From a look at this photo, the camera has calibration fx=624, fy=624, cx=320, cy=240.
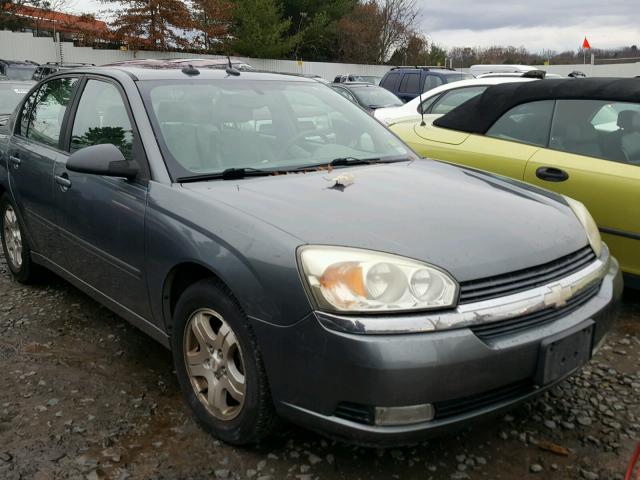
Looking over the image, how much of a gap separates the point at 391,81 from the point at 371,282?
1591cm

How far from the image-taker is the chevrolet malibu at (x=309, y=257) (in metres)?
2.13

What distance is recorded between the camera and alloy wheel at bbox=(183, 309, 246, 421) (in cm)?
252

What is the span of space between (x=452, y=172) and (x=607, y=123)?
5.37ft

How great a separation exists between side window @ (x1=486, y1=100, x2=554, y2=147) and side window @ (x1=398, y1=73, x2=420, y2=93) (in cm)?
1211

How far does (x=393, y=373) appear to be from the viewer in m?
2.04

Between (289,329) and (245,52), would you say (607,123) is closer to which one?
(289,329)

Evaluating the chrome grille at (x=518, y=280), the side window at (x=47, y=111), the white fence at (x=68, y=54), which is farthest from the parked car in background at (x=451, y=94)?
the white fence at (x=68, y=54)

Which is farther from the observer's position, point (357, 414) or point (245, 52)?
point (245, 52)

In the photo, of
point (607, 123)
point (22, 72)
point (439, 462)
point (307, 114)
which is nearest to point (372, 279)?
point (439, 462)

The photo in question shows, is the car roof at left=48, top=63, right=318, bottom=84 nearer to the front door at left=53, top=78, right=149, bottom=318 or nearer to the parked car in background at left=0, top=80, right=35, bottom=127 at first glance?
the front door at left=53, top=78, right=149, bottom=318

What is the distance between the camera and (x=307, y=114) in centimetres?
363

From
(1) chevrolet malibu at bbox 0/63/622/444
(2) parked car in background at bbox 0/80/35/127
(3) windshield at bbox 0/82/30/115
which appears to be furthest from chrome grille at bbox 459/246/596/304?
(3) windshield at bbox 0/82/30/115

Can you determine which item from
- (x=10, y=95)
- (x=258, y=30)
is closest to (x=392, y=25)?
(x=258, y=30)

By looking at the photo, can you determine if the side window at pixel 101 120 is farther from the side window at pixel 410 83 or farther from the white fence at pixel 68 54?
the white fence at pixel 68 54
